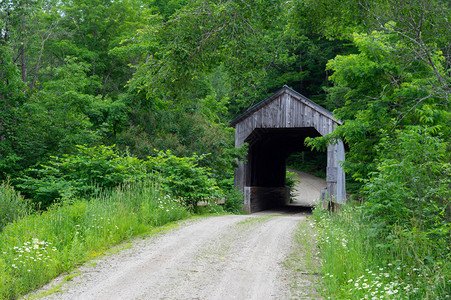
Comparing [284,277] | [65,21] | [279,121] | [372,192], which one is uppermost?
[65,21]

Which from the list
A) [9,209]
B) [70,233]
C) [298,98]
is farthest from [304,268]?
[298,98]

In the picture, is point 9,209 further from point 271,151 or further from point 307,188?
point 307,188

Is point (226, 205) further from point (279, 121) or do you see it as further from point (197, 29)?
point (197, 29)

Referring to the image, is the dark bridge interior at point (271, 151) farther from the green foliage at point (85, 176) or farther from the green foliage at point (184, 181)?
the green foliage at point (85, 176)

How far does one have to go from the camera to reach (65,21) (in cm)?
2431

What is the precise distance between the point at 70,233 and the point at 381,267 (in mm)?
4708

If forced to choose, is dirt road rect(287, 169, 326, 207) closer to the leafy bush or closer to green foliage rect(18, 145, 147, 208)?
green foliage rect(18, 145, 147, 208)

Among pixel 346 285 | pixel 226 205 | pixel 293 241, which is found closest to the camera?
pixel 346 285

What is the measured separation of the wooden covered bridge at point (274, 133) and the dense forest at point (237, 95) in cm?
99

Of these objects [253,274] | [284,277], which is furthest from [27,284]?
[284,277]

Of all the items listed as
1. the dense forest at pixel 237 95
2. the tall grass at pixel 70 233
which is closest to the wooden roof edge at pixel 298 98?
the dense forest at pixel 237 95

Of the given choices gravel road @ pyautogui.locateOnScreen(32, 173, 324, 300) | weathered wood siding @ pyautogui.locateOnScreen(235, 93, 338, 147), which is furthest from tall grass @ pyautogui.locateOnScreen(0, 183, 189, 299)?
weathered wood siding @ pyautogui.locateOnScreen(235, 93, 338, 147)

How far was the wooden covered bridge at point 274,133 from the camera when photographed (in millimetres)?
16188

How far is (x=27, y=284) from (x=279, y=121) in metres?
13.2
